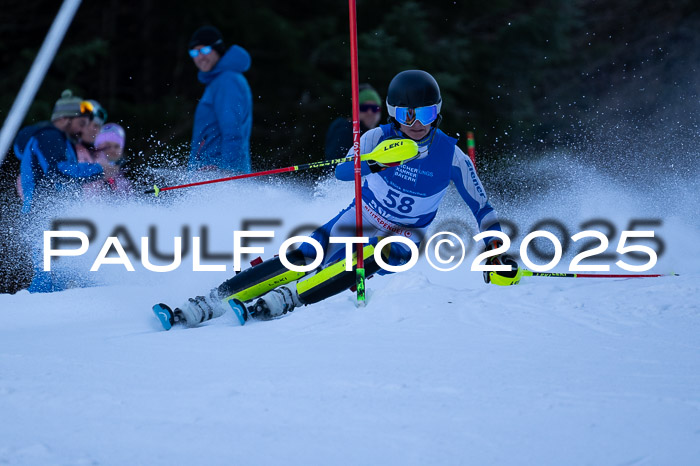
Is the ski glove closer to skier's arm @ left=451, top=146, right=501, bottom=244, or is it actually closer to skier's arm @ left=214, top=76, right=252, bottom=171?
skier's arm @ left=451, top=146, right=501, bottom=244

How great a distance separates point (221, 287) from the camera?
4188 millimetres

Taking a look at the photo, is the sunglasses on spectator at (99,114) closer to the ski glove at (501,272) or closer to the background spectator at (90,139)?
the background spectator at (90,139)

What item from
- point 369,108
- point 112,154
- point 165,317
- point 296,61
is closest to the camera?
point 165,317

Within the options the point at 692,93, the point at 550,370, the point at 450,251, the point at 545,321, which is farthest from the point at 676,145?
the point at 550,370

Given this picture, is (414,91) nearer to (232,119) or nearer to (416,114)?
(416,114)

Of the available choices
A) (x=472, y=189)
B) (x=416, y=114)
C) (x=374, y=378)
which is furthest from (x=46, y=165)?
(x=374, y=378)

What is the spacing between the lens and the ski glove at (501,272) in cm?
430

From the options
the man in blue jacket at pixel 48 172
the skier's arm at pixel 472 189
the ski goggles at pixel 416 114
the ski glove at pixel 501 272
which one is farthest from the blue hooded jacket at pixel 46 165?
the ski glove at pixel 501 272

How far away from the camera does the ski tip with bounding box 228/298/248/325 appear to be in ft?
12.5

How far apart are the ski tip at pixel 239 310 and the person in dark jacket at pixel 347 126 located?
195 centimetres

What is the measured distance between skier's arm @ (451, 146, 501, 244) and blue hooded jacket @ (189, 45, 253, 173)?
1.96 metres

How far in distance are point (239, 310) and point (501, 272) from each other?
145 centimetres

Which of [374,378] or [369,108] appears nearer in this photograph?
[374,378]

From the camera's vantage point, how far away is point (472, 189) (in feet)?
14.6
